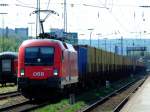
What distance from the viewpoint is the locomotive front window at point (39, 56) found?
989 inches

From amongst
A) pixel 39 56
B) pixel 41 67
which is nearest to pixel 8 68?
pixel 39 56

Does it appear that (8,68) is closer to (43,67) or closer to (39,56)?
(39,56)

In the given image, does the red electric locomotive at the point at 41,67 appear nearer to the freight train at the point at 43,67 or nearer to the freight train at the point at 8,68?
the freight train at the point at 43,67

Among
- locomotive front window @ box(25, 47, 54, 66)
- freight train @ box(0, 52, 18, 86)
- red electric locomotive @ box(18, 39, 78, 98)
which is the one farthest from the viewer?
freight train @ box(0, 52, 18, 86)

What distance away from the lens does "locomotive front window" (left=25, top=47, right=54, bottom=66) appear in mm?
25125

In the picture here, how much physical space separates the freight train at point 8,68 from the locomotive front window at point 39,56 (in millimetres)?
20396

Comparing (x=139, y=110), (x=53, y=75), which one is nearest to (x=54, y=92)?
(x=53, y=75)

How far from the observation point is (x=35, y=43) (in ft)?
84.3

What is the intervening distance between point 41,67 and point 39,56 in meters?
0.66

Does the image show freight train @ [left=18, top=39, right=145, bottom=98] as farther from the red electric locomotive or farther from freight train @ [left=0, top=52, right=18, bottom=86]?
freight train @ [left=0, top=52, right=18, bottom=86]

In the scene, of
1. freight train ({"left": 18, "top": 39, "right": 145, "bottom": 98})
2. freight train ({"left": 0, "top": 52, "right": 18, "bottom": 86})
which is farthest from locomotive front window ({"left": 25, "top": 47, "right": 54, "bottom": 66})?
freight train ({"left": 0, "top": 52, "right": 18, "bottom": 86})

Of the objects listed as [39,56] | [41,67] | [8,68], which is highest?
[39,56]

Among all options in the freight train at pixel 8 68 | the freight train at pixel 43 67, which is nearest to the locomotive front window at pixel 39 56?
the freight train at pixel 43 67

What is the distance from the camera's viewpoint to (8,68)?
4644 centimetres
